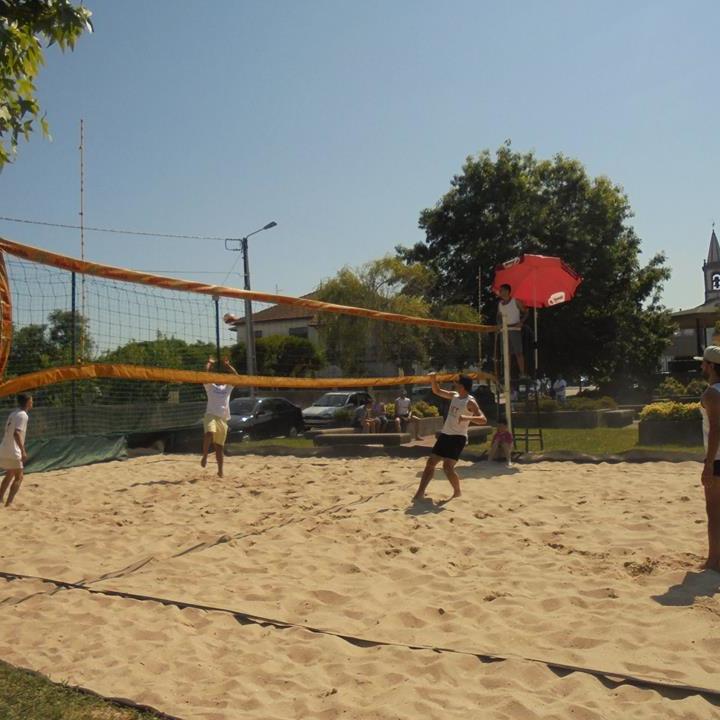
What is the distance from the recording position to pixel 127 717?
11.0 feet

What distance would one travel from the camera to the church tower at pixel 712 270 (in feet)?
248

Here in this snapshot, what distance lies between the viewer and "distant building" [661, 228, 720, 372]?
30.4 m

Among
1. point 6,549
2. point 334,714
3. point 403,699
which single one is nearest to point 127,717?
point 334,714

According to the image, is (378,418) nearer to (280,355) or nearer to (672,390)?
(672,390)

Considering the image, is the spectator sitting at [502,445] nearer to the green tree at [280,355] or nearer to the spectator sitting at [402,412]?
the spectator sitting at [402,412]

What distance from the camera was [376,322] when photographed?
29.5 m

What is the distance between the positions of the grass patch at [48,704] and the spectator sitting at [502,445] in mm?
7238

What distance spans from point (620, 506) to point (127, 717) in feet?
16.9

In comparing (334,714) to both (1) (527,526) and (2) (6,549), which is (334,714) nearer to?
(1) (527,526)

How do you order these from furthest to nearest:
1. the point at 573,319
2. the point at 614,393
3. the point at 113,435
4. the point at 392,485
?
the point at 614,393, the point at 573,319, the point at 113,435, the point at 392,485

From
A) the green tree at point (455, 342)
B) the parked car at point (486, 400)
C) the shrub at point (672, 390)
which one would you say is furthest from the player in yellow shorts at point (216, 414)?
the green tree at point (455, 342)

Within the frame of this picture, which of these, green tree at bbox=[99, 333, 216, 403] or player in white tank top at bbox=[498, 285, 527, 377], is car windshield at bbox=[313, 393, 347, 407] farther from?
player in white tank top at bbox=[498, 285, 527, 377]

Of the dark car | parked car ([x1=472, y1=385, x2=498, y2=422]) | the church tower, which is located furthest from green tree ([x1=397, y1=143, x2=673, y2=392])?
the church tower

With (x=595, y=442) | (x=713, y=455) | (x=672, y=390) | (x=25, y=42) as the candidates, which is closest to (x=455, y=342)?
(x=672, y=390)
